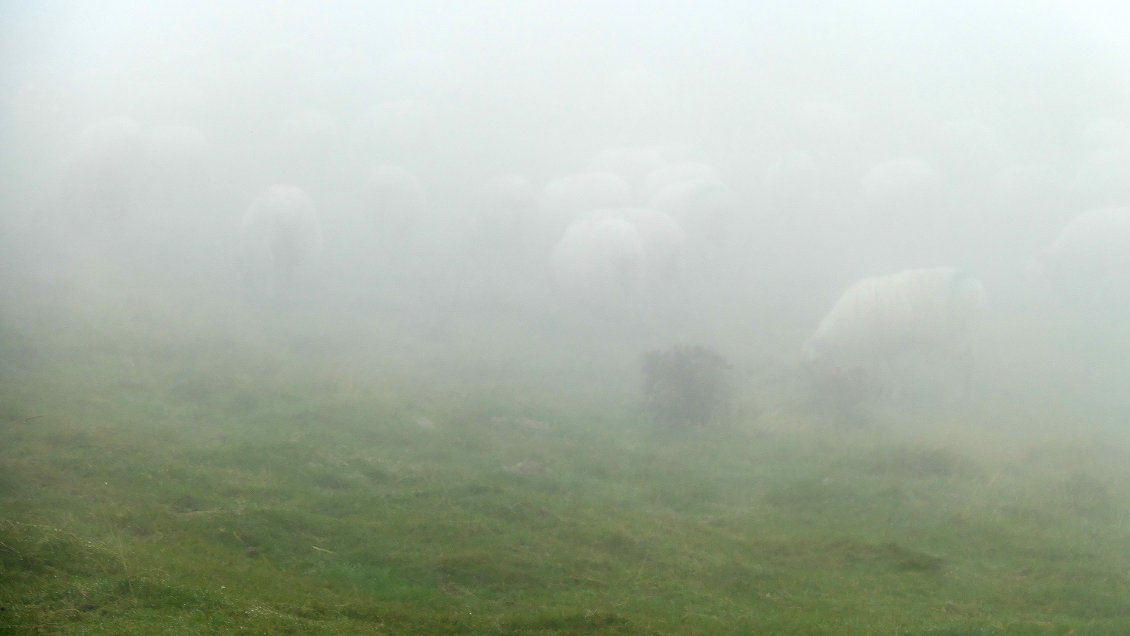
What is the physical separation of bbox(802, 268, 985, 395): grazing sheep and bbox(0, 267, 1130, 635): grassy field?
6.27 metres

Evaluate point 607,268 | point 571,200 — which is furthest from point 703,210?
point 607,268

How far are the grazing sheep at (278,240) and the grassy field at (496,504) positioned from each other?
64.4 ft

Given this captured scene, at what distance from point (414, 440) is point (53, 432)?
1441 cm

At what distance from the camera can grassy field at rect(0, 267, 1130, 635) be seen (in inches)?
725

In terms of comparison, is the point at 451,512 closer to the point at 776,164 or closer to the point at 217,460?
the point at 217,460

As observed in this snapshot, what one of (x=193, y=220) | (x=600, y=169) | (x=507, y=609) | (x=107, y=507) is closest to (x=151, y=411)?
(x=107, y=507)

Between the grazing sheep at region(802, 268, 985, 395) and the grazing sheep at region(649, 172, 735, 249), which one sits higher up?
the grazing sheep at region(649, 172, 735, 249)

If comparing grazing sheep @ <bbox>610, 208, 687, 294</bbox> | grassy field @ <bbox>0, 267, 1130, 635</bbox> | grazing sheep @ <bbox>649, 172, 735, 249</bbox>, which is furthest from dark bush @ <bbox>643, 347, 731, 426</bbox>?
grazing sheep @ <bbox>649, 172, 735, 249</bbox>

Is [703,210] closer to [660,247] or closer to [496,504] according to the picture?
[660,247]

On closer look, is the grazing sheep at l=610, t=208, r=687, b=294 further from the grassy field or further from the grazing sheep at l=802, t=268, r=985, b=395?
the grassy field

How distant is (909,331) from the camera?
60.9 meters

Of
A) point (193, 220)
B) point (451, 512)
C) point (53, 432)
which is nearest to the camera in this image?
point (451, 512)

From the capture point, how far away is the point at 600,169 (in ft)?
375

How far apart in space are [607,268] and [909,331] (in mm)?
27362
